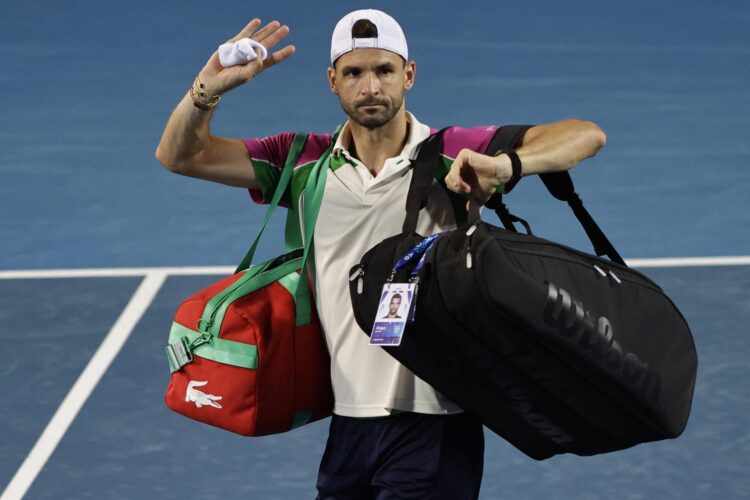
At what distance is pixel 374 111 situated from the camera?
4.33 metres

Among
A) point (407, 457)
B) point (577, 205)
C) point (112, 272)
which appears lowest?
point (112, 272)

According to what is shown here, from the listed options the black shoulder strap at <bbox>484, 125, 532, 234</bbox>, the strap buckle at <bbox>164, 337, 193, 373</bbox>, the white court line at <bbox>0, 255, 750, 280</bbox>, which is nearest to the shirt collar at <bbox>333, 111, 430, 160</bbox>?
the black shoulder strap at <bbox>484, 125, 532, 234</bbox>

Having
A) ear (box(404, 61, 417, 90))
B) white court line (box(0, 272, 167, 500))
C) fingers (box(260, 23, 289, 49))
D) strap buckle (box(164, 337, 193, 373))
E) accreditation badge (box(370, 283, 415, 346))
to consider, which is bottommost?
white court line (box(0, 272, 167, 500))

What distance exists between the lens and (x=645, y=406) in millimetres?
4039

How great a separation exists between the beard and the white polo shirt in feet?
0.38

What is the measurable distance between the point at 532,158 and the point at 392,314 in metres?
0.56

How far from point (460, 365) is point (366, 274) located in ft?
1.08

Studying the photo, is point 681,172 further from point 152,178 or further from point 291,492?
point 291,492

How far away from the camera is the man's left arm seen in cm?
393

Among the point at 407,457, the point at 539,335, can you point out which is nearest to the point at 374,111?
the point at 539,335

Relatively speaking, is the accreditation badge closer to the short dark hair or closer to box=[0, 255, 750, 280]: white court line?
the short dark hair

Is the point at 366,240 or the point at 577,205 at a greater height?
the point at 577,205

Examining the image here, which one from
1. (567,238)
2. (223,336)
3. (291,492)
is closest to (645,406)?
(223,336)

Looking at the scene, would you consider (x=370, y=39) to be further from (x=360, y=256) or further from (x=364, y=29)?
(x=360, y=256)
